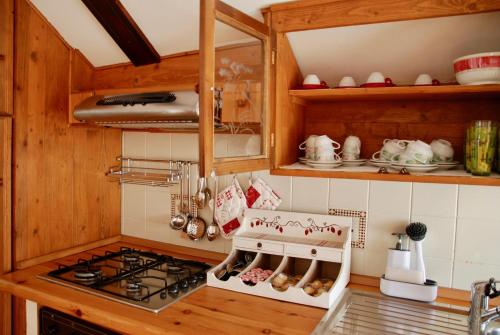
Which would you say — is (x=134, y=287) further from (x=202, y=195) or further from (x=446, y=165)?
(x=446, y=165)

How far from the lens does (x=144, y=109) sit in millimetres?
1565

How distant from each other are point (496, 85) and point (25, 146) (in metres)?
1.81

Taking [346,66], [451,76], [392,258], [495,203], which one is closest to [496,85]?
[451,76]

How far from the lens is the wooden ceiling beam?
173 centimetres

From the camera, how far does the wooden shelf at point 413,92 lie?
1.27m

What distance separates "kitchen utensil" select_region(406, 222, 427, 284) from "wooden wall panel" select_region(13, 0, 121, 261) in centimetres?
151

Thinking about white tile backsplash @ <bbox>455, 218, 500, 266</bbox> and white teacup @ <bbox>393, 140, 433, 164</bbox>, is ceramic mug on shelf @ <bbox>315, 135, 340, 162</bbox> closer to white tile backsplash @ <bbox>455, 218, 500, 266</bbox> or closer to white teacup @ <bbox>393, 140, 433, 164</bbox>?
white teacup @ <bbox>393, 140, 433, 164</bbox>

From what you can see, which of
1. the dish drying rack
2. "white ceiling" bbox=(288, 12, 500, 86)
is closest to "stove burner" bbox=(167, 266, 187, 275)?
the dish drying rack

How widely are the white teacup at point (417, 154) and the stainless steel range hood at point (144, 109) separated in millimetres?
752

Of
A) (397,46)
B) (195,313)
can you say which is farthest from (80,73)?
(397,46)

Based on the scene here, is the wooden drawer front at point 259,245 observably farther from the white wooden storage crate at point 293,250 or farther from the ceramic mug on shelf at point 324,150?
the ceramic mug on shelf at point 324,150

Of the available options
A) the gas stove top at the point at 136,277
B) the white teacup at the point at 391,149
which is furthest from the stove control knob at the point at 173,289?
the white teacup at the point at 391,149

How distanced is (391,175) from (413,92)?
0.28 m

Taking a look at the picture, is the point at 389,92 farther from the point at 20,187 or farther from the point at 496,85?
the point at 20,187
